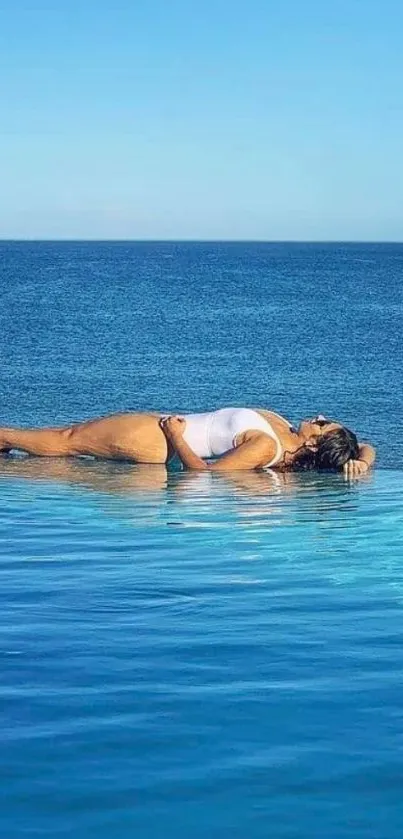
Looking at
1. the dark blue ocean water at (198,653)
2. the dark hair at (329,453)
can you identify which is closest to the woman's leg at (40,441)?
the dark blue ocean water at (198,653)

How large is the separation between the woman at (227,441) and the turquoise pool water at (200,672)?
1455 millimetres

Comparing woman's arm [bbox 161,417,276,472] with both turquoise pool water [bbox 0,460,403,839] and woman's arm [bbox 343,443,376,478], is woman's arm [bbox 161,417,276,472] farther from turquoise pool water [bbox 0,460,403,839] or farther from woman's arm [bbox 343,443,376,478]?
turquoise pool water [bbox 0,460,403,839]

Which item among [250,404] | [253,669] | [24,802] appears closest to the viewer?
[24,802]

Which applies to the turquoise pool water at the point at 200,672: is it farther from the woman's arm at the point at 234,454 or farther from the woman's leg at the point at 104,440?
the woman's leg at the point at 104,440

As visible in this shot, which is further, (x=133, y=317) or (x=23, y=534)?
(x=133, y=317)

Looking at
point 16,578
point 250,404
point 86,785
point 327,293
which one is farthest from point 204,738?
point 327,293

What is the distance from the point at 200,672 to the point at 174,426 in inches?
230

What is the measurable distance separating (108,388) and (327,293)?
5246cm

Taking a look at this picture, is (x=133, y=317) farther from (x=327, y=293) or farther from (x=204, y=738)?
(x=204, y=738)

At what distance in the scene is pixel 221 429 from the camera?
38.7ft

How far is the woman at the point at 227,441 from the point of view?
11578mm

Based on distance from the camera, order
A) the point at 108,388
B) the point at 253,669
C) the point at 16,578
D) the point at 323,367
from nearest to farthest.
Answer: the point at 253,669
the point at 16,578
the point at 108,388
the point at 323,367

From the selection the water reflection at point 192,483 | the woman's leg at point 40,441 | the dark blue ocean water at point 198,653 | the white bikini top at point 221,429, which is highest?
the white bikini top at point 221,429

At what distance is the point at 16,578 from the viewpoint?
25.6 ft
